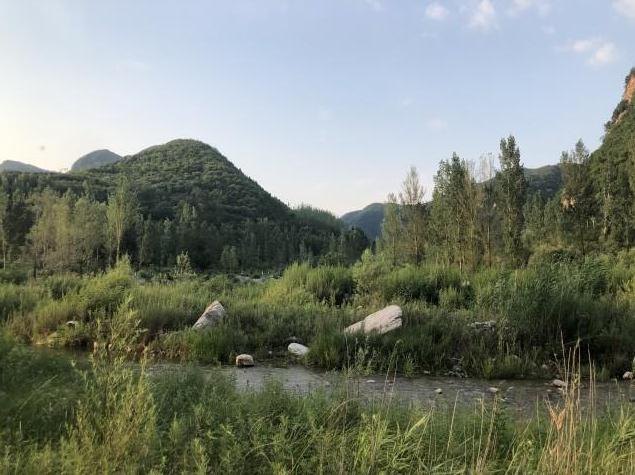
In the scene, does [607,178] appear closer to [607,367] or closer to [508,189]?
[508,189]

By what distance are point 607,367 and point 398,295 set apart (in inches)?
184

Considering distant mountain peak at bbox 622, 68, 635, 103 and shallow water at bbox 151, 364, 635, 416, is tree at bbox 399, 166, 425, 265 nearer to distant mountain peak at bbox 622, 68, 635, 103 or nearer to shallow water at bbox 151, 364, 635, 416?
shallow water at bbox 151, 364, 635, 416

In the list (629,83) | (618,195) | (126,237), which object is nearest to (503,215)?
(618,195)

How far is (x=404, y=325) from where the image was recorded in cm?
766

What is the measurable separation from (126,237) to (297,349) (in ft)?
175

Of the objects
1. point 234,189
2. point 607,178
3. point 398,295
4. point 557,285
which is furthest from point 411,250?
point 234,189

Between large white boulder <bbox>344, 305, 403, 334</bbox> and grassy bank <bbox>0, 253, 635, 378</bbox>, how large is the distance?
192 mm

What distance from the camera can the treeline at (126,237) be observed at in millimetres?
30719

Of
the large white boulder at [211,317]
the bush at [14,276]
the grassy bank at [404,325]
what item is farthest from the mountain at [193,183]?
the large white boulder at [211,317]

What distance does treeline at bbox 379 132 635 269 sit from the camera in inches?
920

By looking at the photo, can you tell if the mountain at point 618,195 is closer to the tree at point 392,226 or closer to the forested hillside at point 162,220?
the tree at point 392,226

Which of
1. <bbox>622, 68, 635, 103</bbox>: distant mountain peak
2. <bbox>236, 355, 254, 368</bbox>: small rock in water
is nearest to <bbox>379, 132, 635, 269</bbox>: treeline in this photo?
<bbox>236, 355, 254, 368</bbox>: small rock in water

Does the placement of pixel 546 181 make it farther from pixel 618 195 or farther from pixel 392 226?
pixel 392 226

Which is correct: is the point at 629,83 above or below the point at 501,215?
above
